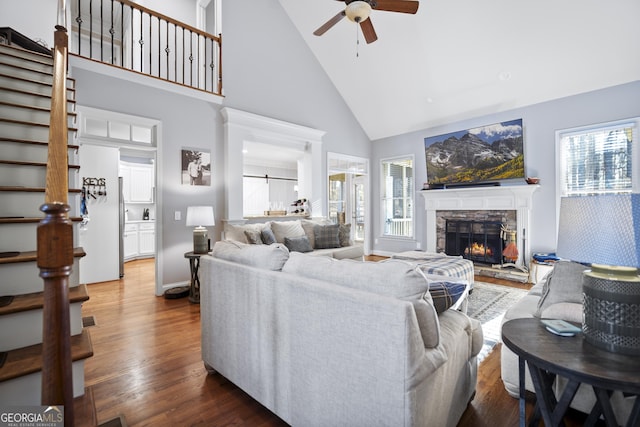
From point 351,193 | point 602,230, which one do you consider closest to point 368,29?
point 602,230

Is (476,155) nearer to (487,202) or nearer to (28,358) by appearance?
(487,202)

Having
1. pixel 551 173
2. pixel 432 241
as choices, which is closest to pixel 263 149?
pixel 432 241

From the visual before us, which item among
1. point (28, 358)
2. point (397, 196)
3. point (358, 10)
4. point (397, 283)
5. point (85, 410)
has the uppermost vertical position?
point (358, 10)

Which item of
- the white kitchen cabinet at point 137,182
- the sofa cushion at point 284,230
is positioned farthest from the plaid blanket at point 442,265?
the white kitchen cabinet at point 137,182

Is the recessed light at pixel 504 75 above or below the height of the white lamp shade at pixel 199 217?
above

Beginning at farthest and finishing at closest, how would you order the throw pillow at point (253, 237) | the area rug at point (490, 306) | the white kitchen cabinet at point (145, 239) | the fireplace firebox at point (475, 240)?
the white kitchen cabinet at point (145, 239) < the fireplace firebox at point (475, 240) < the throw pillow at point (253, 237) < the area rug at point (490, 306)

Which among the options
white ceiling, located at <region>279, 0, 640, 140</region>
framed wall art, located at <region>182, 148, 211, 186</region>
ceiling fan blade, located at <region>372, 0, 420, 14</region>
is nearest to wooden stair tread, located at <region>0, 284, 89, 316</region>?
framed wall art, located at <region>182, 148, 211, 186</region>

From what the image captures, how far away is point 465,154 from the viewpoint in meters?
5.53

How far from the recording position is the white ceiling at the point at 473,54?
147 inches

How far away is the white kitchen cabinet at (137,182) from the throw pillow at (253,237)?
4.22 m

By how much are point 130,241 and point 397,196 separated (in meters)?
6.21

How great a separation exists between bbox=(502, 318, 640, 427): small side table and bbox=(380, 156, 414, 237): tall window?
5.37 meters

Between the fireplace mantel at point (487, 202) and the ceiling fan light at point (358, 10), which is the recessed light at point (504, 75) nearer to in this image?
the fireplace mantel at point (487, 202)

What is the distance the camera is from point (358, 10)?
2.99 metres
